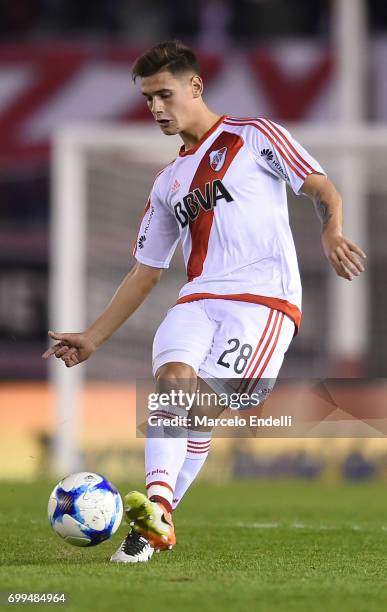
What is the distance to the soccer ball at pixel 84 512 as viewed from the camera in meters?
5.37

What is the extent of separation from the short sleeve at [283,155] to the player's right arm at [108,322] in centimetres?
72

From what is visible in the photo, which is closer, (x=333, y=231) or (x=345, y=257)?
(x=345, y=257)

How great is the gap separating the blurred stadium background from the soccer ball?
3319 millimetres

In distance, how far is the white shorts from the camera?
5379mm

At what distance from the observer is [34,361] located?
58.7 ft

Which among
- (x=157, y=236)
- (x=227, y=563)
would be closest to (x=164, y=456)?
(x=227, y=563)

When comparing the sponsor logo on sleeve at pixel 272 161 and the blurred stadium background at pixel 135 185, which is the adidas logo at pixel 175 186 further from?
the blurred stadium background at pixel 135 185

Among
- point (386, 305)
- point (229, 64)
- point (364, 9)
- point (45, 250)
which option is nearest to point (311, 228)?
point (386, 305)

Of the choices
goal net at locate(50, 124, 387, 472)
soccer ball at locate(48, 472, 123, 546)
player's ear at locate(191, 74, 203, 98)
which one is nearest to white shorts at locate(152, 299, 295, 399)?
soccer ball at locate(48, 472, 123, 546)

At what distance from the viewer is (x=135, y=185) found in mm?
12625

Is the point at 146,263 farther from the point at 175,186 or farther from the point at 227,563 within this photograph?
the point at 227,563

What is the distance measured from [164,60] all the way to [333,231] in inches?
42.6

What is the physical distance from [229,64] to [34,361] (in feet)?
16.7

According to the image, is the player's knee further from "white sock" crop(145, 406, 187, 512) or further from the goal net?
the goal net
